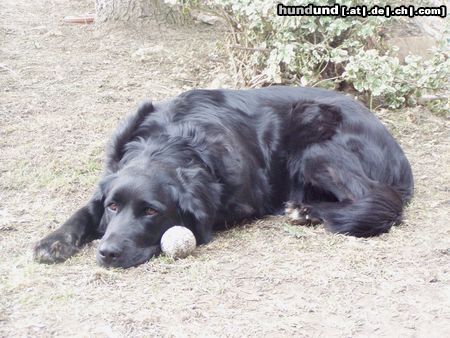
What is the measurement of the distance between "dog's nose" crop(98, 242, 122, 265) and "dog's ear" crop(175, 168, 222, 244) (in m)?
0.58

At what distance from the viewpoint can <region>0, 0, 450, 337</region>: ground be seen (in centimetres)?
291

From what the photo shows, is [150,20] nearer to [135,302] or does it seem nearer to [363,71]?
[363,71]

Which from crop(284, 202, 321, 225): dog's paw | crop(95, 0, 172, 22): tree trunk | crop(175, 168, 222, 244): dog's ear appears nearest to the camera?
crop(175, 168, 222, 244): dog's ear

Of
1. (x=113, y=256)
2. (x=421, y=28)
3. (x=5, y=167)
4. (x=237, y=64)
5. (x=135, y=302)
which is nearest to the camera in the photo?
(x=135, y=302)

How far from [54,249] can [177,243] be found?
71cm

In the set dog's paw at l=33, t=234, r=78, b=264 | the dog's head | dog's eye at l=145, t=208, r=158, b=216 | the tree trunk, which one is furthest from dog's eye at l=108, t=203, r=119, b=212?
the tree trunk

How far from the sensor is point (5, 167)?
17.1 feet

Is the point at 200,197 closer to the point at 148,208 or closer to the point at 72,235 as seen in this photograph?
the point at 148,208

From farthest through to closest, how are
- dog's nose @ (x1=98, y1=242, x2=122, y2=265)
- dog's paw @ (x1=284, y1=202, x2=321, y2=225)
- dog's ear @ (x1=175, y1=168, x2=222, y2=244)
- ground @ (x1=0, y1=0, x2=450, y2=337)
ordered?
dog's paw @ (x1=284, y1=202, x2=321, y2=225) < dog's ear @ (x1=175, y1=168, x2=222, y2=244) < dog's nose @ (x1=98, y1=242, x2=122, y2=265) < ground @ (x1=0, y1=0, x2=450, y2=337)

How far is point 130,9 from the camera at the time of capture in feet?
28.0

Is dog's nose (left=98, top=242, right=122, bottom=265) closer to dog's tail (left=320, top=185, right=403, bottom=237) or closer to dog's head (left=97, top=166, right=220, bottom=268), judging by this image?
dog's head (left=97, top=166, right=220, bottom=268)

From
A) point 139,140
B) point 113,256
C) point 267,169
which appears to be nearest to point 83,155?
point 139,140

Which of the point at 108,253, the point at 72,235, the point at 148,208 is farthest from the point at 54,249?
the point at 148,208

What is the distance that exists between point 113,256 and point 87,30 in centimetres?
613
